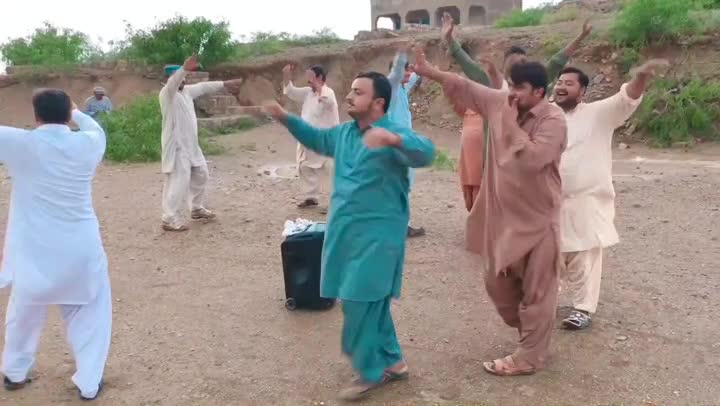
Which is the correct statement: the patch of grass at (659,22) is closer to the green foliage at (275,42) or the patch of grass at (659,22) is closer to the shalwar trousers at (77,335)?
the green foliage at (275,42)

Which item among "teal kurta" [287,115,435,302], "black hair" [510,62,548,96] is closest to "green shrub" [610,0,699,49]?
"black hair" [510,62,548,96]

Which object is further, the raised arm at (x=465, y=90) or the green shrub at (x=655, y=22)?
the green shrub at (x=655, y=22)

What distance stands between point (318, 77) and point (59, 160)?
4.58m

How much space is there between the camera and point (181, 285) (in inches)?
216

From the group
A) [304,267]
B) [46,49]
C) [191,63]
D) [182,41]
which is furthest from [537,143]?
Answer: [46,49]

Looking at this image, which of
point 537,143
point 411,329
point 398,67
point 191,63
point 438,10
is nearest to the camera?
point 537,143

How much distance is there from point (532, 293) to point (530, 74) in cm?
110

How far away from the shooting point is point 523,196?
3395 millimetres

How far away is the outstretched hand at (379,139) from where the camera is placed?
2.95 meters

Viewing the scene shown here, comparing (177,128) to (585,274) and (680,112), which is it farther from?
(680,112)

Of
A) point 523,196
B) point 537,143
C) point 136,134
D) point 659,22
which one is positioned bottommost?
point 136,134

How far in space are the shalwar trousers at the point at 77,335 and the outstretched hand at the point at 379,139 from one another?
5.35 ft

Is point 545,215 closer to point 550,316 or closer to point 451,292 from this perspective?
point 550,316

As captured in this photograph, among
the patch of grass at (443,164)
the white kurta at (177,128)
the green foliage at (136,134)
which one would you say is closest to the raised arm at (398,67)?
the white kurta at (177,128)
